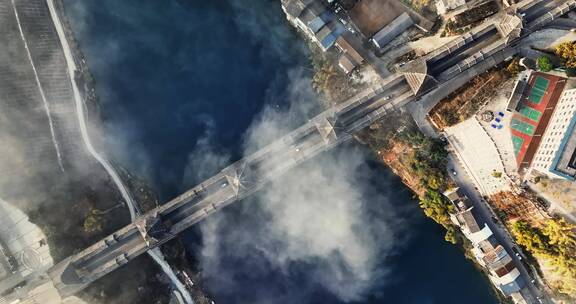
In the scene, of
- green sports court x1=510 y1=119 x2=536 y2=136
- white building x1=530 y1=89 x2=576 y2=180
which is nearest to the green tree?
white building x1=530 y1=89 x2=576 y2=180

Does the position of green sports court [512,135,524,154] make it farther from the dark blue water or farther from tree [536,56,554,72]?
the dark blue water

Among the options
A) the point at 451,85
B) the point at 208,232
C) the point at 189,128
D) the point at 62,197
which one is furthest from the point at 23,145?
the point at 451,85


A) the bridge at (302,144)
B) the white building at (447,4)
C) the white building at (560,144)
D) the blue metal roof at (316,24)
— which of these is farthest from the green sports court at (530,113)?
the blue metal roof at (316,24)

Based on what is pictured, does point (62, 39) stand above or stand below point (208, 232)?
above

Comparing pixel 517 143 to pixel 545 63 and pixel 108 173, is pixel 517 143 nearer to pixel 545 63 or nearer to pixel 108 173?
pixel 545 63

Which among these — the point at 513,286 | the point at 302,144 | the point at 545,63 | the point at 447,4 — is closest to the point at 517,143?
the point at 545,63

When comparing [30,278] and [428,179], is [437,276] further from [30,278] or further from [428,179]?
[30,278]

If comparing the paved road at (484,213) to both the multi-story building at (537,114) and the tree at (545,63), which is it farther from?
the tree at (545,63)
